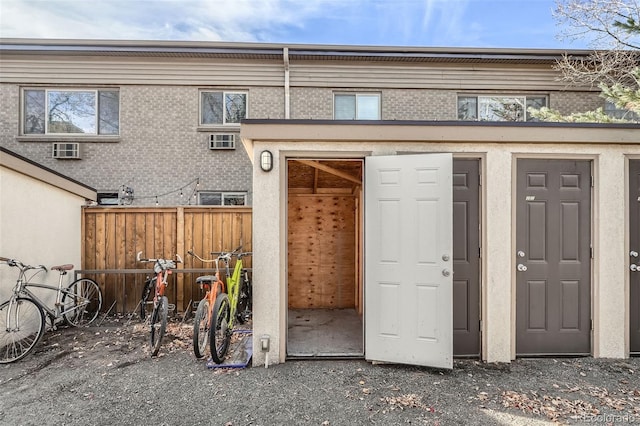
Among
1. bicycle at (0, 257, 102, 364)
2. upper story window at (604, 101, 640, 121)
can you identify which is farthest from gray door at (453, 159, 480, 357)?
upper story window at (604, 101, 640, 121)

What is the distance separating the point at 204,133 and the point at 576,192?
7231 millimetres

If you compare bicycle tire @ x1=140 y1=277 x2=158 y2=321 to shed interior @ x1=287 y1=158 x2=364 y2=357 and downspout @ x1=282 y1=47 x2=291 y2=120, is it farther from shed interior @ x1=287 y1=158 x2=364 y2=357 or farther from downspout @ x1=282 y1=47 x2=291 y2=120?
downspout @ x1=282 y1=47 x2=291 y2=120

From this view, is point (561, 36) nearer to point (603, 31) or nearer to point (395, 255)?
point (603, 31)

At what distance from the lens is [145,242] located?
5.75 m

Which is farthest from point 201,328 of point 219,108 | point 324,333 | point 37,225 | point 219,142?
point 219,108

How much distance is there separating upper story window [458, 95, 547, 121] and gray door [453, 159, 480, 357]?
17.3ft

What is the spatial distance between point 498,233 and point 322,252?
10.7 ft

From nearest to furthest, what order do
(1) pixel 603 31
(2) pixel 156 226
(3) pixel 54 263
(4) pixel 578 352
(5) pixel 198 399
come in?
(5) pixel 198 399, (4) pixel 578 352, (3) pixel 54 263, (2) pixel 156 226, (1) pixel 603 31

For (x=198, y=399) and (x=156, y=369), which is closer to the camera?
(x=198, y=399)

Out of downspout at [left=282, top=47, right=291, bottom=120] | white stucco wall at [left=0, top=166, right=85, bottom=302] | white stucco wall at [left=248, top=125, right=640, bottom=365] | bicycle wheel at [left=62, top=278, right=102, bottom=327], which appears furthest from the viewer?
downspout at [left=282, top=47, right=291, bottom=120]

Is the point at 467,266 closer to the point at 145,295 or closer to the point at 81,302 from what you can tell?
the point at 145,295

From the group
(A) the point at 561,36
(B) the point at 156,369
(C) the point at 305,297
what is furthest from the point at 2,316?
(A) the point at 561,36

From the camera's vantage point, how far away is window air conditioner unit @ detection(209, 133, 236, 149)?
308 inches

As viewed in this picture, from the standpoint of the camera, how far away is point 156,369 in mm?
3656
